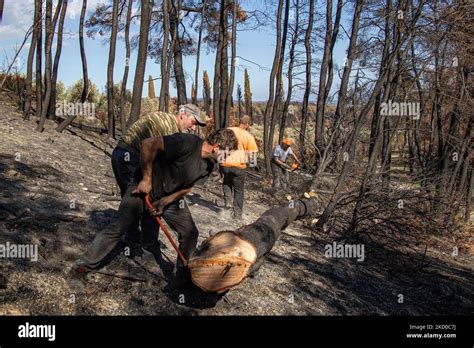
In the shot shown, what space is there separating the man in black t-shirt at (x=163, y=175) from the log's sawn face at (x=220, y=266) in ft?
1.58

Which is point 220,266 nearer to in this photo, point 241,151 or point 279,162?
point 241,151

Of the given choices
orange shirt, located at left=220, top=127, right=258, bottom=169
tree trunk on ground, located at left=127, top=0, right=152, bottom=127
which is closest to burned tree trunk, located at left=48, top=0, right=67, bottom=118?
tree trunk on ground, located at left=127, top=0, right=152, bottom=127

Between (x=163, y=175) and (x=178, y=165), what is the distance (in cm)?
19

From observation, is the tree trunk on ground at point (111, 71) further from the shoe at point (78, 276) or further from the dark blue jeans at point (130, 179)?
the shoe at point (78, 276)

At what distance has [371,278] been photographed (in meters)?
6.90

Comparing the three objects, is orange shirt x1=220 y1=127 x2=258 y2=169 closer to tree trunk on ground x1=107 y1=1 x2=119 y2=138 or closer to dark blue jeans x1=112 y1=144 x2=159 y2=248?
dark blue jeans x1=112 y1=144 x2=159 y2=248

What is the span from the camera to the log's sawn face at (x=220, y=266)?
4.03 metres

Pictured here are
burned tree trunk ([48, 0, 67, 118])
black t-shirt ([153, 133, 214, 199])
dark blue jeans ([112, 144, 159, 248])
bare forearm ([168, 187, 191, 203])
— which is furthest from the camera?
burned tree trunk ([48, 0, 67, 118])

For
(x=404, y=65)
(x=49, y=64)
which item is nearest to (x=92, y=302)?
(x=404, y=65)

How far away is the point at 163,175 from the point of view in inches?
171

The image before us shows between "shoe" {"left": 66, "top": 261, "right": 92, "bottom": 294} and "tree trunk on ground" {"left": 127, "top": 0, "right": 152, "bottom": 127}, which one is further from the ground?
"tree trunk on ground" {"left": 127, "top": 0, "right": 152, "bottom": 127}

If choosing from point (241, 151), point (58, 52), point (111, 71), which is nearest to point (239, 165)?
point (241, 151)

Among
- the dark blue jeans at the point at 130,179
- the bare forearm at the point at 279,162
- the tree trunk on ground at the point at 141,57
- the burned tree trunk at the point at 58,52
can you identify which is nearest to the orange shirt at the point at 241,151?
the dark blue jeans at the point at 130,179

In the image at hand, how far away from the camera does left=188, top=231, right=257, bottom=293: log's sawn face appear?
403 cm
